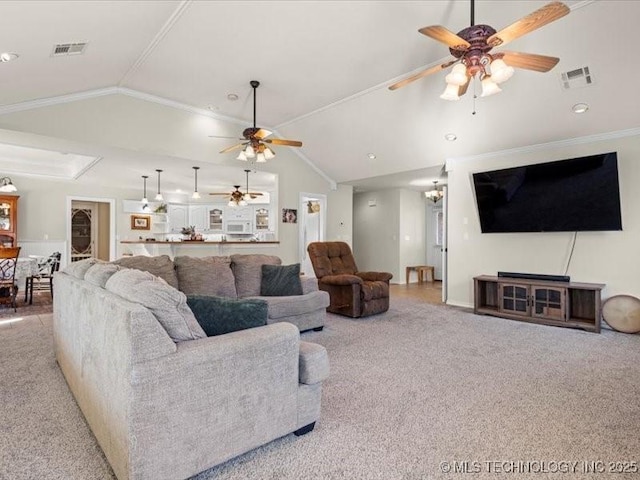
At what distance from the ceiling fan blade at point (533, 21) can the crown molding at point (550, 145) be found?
116 inches

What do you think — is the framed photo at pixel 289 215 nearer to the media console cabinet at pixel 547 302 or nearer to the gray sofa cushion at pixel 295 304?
the gray sofa cushion at pixel 295 304

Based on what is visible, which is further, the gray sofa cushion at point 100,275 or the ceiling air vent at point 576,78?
the ceiling air vent at point 576,78

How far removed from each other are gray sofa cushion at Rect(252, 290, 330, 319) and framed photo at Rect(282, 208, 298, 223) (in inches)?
116

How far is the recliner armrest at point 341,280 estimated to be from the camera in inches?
188

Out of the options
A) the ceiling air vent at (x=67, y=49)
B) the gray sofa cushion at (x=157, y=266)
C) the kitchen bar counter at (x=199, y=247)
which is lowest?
the gray sofa cushion at (x=157, y=266)

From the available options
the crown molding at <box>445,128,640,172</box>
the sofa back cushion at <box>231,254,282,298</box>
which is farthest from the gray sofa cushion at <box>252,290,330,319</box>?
the crown molding at <box>445,128,640,172</box>

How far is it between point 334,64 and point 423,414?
11.9ft

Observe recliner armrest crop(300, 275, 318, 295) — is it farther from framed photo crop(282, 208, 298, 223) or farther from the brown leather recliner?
framed photo crop(282, 208, 298, 223)

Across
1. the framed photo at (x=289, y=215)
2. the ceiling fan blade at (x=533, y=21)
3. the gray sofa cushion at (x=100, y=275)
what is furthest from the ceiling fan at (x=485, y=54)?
the framed photo at (x=289, y=215)

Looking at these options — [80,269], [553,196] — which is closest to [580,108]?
[553,196]

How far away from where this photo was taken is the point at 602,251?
14.8 ft

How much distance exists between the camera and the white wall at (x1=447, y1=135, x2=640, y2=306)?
430 centimetres

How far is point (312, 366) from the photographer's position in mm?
1941

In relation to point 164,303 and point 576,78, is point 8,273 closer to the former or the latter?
point 164,303
